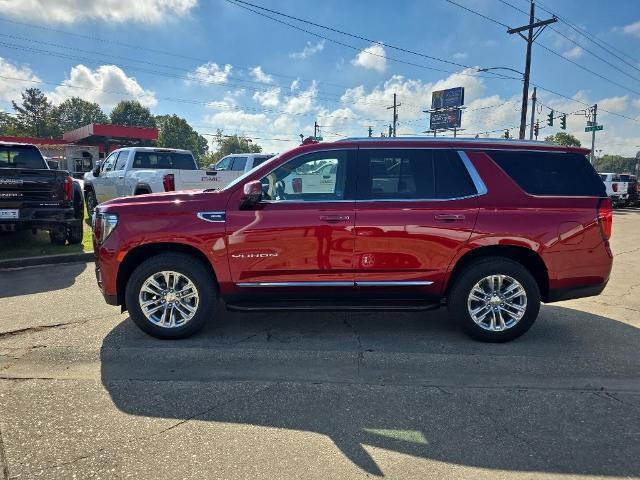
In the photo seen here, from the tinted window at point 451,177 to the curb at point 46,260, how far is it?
21.0ft

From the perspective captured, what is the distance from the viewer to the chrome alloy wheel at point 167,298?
427 cm

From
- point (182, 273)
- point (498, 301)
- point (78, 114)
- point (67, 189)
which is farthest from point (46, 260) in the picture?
point (78, 114)

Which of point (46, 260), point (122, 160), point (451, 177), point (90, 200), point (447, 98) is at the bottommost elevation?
point (46, 260)

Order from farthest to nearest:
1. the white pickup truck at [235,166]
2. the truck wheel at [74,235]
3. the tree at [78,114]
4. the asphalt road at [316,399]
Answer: the tree at [78,114] < the white pickup truck at [235,166] < the truck wheel at [74,235] < the asphalt road at [316,399]

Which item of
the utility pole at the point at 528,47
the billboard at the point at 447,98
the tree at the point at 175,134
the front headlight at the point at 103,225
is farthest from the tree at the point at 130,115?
the front headlight at the point at 103,225

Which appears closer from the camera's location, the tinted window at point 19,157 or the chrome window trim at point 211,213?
the chrome window trim at point 211,213

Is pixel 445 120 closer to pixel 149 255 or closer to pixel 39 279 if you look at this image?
pixel 39 279

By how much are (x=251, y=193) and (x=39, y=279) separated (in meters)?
4.54

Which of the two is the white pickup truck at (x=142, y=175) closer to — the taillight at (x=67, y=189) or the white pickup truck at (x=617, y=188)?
the taillight at (x=67, y=189)

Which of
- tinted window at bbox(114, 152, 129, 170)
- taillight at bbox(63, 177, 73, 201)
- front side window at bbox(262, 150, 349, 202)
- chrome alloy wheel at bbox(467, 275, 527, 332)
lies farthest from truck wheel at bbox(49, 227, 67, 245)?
chrome alloy wheel at bbox(467, 275, 527, 332)

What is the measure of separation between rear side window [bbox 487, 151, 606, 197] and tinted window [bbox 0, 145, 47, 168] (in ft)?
27.0

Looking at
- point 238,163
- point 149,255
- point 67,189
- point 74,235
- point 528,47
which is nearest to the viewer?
point 149,255

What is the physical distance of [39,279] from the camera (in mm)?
6691

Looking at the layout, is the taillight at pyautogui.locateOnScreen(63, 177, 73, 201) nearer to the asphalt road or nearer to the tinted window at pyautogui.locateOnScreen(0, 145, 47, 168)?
the tinted window at pyautogui.locateOnScreen(0, 145, 47, 168)
